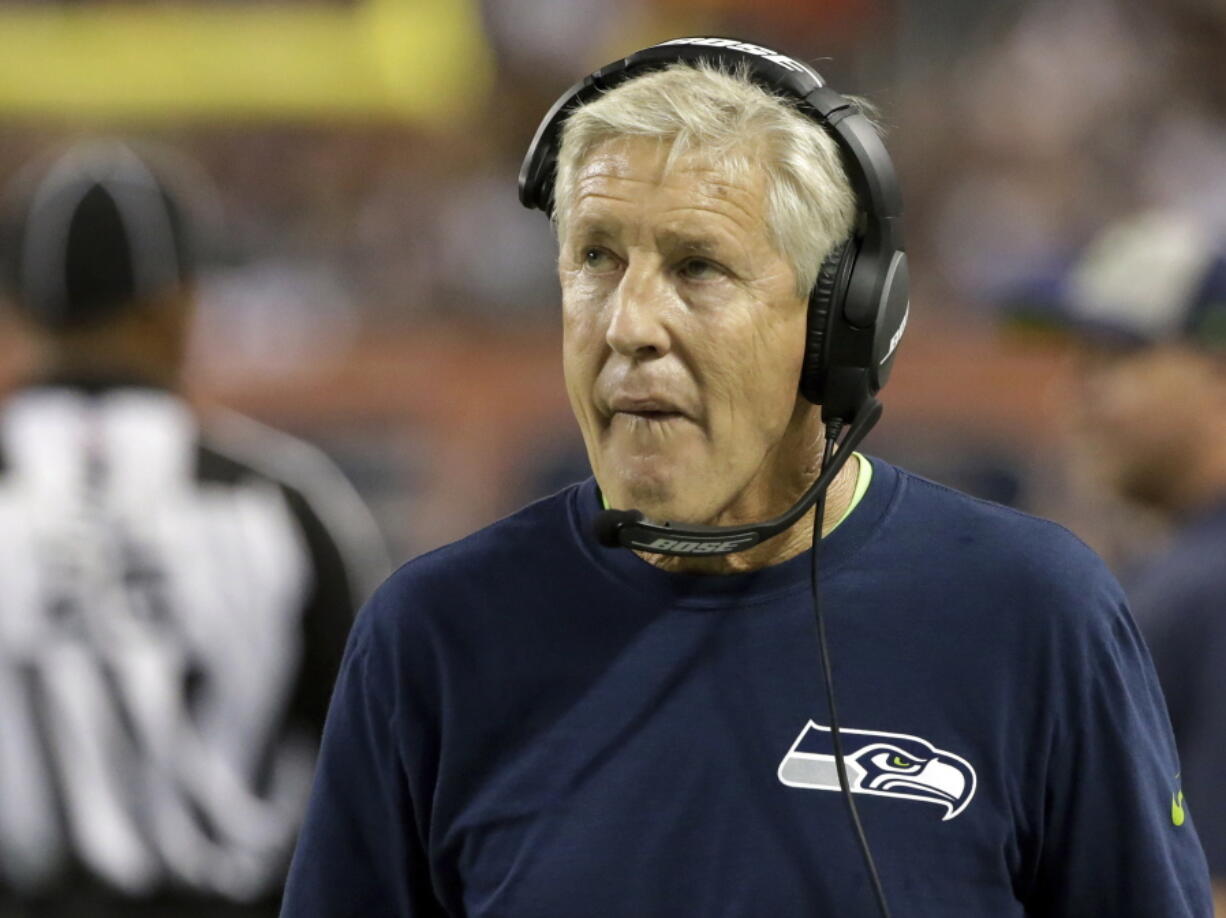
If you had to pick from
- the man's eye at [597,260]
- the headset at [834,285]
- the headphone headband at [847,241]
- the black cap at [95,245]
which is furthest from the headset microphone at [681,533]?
the black cap at [95,245]

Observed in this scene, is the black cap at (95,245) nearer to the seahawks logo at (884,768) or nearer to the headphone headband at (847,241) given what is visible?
the headphone headband at (847,241)

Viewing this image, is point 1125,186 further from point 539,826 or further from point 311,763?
point 539,826

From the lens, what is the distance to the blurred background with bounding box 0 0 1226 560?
8.81 metres

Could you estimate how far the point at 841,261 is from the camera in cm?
160

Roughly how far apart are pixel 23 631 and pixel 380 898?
1.16 metres

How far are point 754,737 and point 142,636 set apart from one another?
1329mm

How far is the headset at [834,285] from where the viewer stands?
1.54m

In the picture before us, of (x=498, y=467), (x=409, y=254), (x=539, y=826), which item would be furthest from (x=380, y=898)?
(x=409, y=254)

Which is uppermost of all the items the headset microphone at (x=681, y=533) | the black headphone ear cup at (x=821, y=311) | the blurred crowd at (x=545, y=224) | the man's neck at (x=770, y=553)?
the black headphone ear cup at (x=821, y=311)

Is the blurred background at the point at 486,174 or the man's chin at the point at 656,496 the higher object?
the man's chin at the point at 656,496

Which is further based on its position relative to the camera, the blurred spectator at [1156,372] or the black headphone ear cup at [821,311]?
the blurred spectator at [1156,372]

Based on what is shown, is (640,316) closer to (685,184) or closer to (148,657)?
(685,184)

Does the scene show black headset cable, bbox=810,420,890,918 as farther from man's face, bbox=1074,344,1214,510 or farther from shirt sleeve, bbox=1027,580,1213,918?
man's face, bbox=1074,344,1214,510

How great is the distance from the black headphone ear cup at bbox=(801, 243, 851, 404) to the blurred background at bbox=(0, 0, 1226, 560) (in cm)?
431
